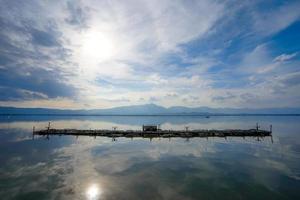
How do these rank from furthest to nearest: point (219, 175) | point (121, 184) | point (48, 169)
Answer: point (48, 169) < point (219, 175) < point (121, 184)

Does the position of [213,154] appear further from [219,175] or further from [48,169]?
[48,169]

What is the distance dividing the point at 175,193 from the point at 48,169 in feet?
60.1

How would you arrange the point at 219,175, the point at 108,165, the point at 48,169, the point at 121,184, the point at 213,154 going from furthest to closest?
the point at 213,154 < the point at 108,165 < the point at 48,169 < the point at 219,175 < the point at 121,184

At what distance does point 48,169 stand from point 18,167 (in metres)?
5.02

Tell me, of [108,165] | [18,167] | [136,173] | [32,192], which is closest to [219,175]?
[136,173]

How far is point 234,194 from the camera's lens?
65.9ft

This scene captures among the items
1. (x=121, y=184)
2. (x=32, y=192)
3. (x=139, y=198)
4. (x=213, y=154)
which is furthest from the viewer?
(x=213, y=154)

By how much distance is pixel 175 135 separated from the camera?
188 feet

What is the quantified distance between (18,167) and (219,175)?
91.8 feet

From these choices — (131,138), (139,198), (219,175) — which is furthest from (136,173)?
(131,138)

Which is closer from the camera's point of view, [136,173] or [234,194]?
[234,194]

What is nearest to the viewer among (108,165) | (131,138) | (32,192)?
(32,192)

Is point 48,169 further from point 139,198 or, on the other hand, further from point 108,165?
point 139,198

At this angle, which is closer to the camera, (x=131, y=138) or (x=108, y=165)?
(x=108, y=165)
